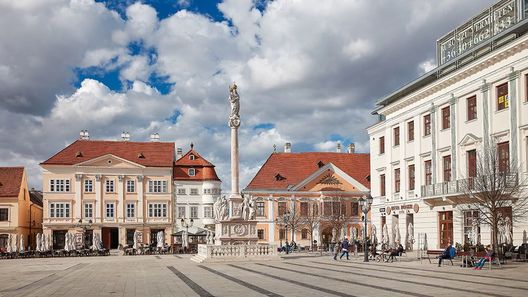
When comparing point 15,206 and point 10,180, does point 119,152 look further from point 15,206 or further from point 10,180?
point 15,206

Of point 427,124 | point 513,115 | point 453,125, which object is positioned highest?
point 427,124

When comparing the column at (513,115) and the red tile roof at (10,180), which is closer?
the column at (513,115)

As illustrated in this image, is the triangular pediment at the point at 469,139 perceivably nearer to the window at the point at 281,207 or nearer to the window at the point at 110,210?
the window at the point at 281,207

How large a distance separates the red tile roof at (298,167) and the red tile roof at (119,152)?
38.7 ft

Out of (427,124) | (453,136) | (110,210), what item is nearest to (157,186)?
(110,210)

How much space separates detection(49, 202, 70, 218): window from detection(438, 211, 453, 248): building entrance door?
4591 centimetres

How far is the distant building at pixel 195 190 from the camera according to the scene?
254ft

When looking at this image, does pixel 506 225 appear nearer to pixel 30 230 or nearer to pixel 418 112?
pixel 418 112

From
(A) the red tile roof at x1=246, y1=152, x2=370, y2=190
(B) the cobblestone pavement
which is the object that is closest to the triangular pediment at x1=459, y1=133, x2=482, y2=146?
(B) the cobblestone pavement

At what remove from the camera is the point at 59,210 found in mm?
73688

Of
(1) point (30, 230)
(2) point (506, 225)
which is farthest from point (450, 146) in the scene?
(1) point (30, 230)

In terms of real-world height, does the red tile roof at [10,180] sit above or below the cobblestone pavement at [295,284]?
above

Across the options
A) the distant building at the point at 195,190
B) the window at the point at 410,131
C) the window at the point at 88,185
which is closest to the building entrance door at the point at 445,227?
the window at the point at 410,131

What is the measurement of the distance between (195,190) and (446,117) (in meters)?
42.0
